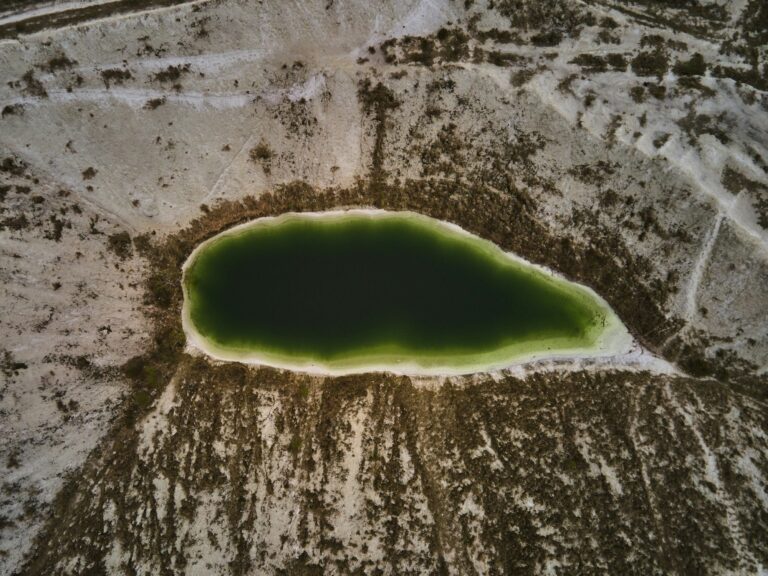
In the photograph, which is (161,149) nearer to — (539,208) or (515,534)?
(539,208)

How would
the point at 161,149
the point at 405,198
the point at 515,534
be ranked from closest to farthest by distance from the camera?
the point at 515,534, the point at 161,149, the point at 405,198

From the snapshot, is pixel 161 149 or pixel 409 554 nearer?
pixel 409 554

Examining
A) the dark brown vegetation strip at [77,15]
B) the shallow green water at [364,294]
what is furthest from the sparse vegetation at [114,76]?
the shallow green water at [364,294]

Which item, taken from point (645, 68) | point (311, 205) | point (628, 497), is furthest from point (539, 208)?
point (628, 497)

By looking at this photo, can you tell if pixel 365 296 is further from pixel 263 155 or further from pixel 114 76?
pixel 114 76

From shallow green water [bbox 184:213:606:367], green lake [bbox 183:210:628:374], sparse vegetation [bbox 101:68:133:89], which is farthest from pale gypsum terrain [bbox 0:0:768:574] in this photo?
shallow green water [bbox 184:213:606:367]
